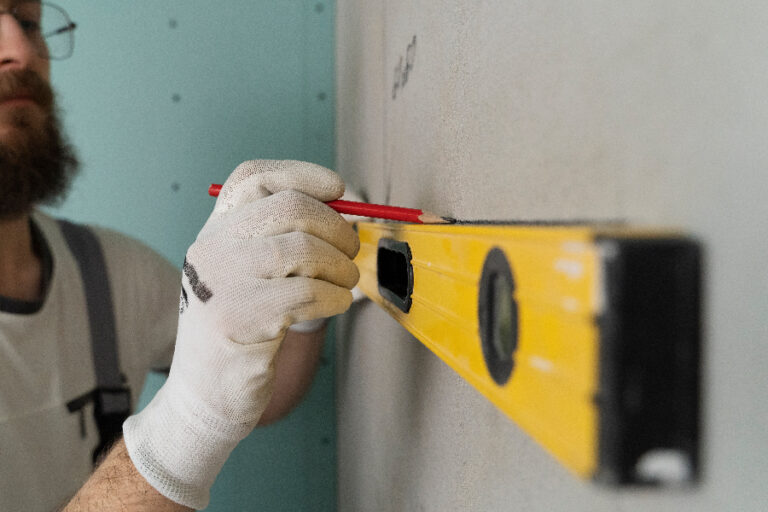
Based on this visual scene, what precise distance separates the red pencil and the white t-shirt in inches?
36.0

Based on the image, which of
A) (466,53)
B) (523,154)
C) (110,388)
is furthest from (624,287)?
(110,388)

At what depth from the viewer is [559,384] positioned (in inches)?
7.9

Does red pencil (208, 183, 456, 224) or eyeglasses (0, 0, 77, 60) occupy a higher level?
eyeglasses (0, 0, 77, 60)

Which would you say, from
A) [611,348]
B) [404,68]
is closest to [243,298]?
[404,68]

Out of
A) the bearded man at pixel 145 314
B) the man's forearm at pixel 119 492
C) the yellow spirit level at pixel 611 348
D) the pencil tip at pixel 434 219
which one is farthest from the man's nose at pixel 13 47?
the yellow spirit level at pixel 611 348

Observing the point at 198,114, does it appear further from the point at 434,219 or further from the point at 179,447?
the point at 434,219

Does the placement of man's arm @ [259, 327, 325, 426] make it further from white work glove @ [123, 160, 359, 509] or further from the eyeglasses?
the eyeglasses

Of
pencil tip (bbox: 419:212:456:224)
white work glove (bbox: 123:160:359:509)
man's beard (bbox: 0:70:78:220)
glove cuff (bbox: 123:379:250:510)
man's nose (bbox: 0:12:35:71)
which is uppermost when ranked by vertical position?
man's nose (bbox: 0:12:35:71)

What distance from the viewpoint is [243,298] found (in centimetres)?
57

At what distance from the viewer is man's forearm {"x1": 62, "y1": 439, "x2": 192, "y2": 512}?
2.47 feet

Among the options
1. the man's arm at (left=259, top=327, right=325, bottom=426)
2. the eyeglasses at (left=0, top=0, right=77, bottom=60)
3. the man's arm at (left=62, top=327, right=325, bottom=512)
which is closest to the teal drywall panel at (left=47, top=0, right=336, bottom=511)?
the eyeglasses at (left=0, top=0, right=77, bottom=60)

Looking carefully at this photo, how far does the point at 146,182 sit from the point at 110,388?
1.71 feet

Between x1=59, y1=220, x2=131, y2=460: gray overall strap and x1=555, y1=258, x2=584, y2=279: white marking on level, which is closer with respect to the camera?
x1=555, y1=258, x2=584, y2=279: white marking on level

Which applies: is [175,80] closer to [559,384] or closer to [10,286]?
[10,286]
